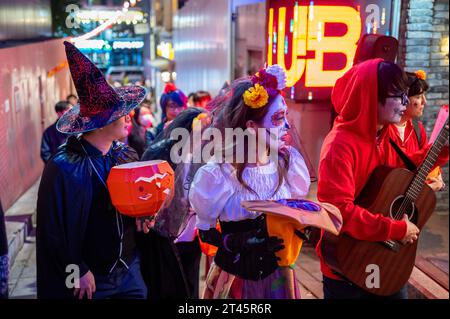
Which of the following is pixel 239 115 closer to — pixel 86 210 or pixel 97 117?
pixel 97 117

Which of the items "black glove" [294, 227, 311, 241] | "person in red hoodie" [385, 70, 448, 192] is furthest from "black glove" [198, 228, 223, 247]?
"person in red hoodie" [385, 70, 448, 192]

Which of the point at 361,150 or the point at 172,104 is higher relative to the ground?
the point at 361,150

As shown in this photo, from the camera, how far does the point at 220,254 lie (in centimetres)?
279

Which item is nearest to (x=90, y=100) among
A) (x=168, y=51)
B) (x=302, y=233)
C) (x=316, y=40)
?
(x=302, y=233)

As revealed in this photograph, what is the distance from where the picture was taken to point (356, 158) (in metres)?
2.83

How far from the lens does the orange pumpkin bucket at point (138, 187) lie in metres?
2.70

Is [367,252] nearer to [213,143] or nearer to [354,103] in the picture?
[354,103]

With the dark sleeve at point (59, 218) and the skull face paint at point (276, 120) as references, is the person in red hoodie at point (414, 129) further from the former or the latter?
the dark sleeve at point (59, 218)

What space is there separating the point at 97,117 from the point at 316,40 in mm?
2861

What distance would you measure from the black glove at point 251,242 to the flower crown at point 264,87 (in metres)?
0.67

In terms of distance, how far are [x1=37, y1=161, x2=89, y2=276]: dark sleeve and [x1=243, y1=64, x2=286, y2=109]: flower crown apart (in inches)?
41.4

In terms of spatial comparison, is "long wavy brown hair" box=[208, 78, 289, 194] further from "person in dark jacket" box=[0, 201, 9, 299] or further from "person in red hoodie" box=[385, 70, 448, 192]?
"person in dark jacket" box=[0, 201, 9, 299]
